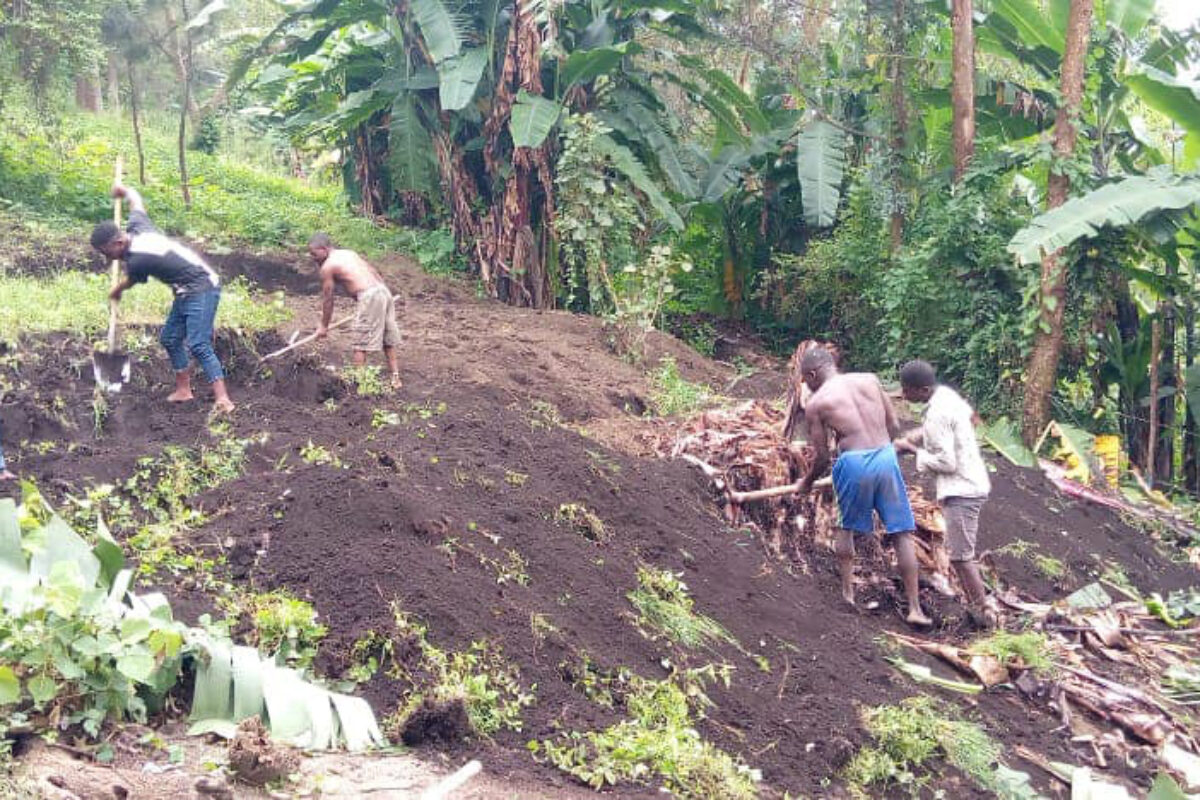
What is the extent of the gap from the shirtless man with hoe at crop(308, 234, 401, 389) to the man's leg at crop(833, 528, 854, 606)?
333cm

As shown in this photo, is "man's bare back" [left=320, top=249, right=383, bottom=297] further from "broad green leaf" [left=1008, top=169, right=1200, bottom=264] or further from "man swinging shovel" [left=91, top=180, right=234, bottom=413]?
"broad green leaf" [left=1008, top=169, right=1200, bottom=264]

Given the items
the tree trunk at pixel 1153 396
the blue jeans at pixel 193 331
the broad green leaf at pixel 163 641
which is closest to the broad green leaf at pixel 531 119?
the blue jeans at pixel 193 331

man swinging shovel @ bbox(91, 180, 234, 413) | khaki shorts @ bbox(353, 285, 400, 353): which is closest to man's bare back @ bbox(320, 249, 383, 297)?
khaki shorts @ bbox(353, 285, 400, 353)

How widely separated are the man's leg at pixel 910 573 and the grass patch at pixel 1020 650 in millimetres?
381

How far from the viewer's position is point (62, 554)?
4.48m

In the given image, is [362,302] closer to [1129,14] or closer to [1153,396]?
[1153,396]

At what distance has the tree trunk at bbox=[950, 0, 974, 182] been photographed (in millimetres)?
11852

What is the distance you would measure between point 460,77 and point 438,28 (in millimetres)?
744

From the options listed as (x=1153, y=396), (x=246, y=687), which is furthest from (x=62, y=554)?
(x=1153, y=396)

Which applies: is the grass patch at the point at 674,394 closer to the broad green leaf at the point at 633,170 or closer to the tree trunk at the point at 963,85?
the broad green leaf at the point at 633,170

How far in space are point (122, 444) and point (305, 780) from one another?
4044 millimetres

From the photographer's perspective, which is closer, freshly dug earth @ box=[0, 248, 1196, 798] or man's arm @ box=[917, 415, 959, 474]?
freshly dug earth @ box=[0, 248, 1196, 798]

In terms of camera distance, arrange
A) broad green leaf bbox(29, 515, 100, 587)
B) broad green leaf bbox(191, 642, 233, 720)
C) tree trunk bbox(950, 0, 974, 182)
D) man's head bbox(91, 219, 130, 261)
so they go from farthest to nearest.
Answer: tree trunk bbox(950, 0, 974, 182) → man's head bbox(91, 219, 130, 261) → broad green leaf bbox(29, 515, 100, 587) → broad green leaf bbox(191, 642, 233, 720)

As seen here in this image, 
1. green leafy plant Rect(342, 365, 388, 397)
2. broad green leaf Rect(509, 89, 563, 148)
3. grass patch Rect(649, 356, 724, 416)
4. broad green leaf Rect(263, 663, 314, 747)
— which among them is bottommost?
broad green leaf Rect(263, 663, 314, 747)
